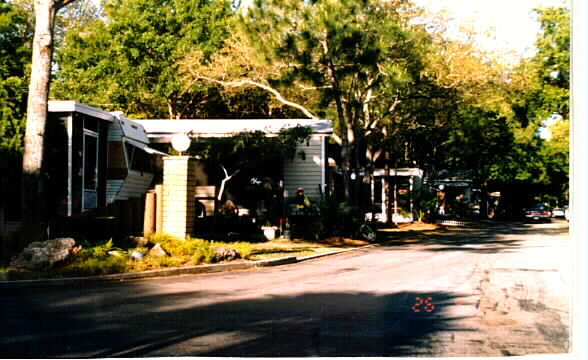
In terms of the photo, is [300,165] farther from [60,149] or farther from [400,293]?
[400,293]

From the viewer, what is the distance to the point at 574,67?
7.20m

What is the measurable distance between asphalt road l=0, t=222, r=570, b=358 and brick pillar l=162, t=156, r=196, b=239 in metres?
2.58

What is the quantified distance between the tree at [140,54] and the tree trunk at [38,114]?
17905 millimetres

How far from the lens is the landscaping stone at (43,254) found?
38.9 feet

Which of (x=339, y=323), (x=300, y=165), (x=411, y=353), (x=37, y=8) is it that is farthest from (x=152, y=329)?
(x=300, y=165)

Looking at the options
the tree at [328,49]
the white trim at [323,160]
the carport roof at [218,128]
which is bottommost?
the white trim at [323,160]

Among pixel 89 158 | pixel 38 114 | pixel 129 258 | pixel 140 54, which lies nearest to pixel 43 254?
pixel 129 258

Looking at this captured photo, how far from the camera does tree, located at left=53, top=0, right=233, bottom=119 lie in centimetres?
3281

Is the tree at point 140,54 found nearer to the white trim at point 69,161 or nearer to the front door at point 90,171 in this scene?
the front door at point 90,171

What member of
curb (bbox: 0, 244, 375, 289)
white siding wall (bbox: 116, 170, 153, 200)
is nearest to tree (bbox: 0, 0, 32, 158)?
white siding wall (bbox: 116, 170, 153, 200)

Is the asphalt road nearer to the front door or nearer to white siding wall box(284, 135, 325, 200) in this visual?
the front door

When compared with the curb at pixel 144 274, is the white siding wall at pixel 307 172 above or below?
above

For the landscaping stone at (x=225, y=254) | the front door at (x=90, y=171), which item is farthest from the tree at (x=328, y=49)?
the landscaping stone at (x=225, y=254)

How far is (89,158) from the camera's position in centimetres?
1814
